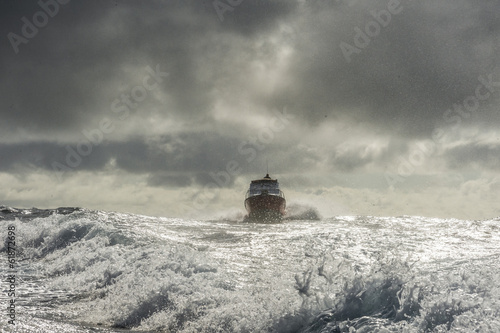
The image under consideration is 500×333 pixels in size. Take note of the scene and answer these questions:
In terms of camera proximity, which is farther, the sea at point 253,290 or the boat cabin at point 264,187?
the boat cabin at point 264,187

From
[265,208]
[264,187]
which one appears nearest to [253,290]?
[265,208]

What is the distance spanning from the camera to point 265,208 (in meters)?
44.2

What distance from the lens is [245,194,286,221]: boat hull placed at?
4416 cm

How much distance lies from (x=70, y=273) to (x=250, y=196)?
35.9 m

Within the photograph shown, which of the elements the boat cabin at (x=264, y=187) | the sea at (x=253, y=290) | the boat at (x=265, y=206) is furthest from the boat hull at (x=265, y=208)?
the sea at (x=253, y=290)

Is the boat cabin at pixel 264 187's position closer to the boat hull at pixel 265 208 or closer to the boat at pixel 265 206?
the boat at pixel 265 206

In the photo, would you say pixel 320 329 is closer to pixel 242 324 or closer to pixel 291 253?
pixel 242 324

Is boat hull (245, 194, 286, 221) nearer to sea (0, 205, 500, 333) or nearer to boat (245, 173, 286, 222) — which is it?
boat (245, 173, 286, 222)

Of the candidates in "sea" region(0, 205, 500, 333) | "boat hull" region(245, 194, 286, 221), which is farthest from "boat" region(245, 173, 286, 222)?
"sea" region(0, 205, 500, 333)

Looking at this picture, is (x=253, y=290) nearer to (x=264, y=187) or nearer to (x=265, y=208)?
(x=265, y=208)

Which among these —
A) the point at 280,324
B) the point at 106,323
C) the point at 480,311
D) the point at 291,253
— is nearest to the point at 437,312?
the point at 480,311

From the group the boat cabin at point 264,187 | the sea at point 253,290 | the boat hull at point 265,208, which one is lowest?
the sea at point 253,290

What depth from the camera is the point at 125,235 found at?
15.8 meters

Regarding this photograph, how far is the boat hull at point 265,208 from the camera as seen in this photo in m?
44.2
